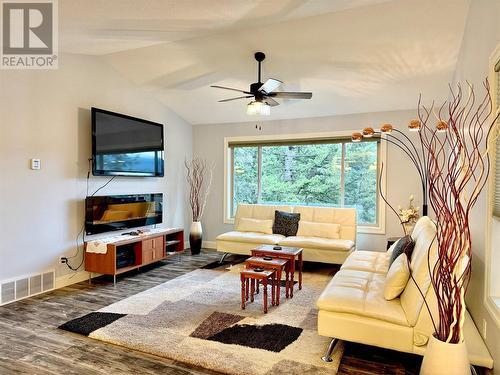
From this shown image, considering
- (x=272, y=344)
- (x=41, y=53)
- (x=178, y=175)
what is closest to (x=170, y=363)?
(x=272, y=344)

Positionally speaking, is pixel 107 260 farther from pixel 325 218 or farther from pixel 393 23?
pixel 393 23

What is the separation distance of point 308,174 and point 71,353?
4.47 metres

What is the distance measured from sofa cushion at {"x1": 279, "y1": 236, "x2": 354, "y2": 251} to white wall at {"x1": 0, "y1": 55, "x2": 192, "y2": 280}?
2.61 metres

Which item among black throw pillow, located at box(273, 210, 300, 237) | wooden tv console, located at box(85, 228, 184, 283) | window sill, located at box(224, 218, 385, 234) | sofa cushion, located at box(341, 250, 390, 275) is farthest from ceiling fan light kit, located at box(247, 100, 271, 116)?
window sill, located at box(224, 218, 385, 234)

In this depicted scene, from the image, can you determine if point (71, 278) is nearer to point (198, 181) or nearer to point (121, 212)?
point (121, 212)

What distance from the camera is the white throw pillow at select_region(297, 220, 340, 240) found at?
5113mm

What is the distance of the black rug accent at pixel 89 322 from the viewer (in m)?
2.89

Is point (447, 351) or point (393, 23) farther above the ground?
point (393, 23)

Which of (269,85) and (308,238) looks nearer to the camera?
(269,85)

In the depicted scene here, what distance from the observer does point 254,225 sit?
5.65 m

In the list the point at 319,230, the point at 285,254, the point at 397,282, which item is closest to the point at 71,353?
the point at 285,254

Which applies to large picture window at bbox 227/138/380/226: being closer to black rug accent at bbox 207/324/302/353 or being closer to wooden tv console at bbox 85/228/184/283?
wooden tv console at bbox 85/228/184/283

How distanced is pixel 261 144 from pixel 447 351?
483cm

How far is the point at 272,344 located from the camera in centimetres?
268
